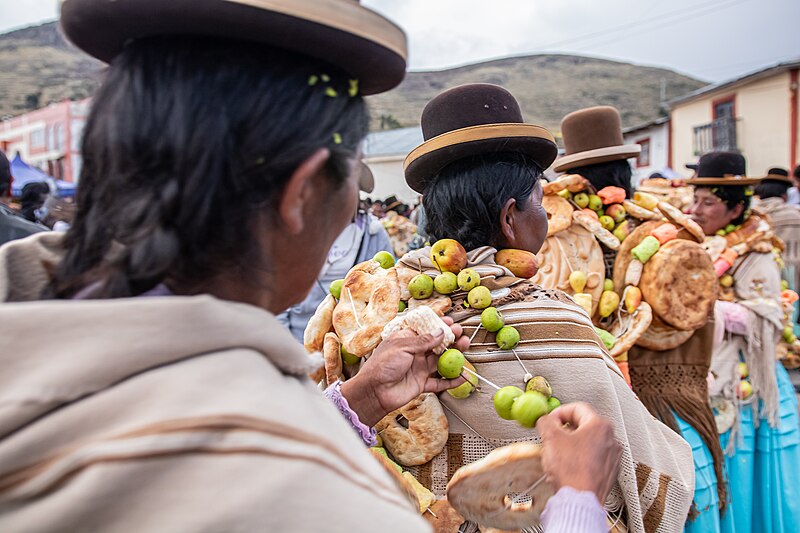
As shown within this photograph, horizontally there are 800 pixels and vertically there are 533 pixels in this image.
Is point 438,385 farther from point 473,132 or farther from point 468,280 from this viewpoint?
point 473,132

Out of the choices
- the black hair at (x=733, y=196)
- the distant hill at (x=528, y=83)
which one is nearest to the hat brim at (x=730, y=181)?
the black hair at (x=733, y=196)

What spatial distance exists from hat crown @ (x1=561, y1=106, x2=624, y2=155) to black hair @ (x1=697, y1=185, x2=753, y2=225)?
1.06 metres

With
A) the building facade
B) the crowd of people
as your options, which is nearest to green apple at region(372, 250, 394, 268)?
the crowd of people

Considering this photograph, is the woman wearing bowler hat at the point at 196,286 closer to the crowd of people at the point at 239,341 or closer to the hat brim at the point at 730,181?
the crowd of people at the point at 239,341

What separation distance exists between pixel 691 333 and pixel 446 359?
2320 millimetres

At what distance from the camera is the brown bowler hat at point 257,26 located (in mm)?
928

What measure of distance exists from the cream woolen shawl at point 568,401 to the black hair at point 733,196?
3.11m

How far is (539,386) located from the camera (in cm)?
181

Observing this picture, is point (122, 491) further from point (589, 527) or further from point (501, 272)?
point (501, 272)

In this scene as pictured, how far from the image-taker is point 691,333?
3482mm

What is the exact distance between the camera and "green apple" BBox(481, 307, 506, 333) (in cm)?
193

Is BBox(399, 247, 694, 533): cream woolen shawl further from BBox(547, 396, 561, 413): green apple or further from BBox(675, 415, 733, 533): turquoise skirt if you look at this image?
BBox(675, 415, 733, 533): turquoise skirt

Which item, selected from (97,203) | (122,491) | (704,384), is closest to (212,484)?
(122,491)

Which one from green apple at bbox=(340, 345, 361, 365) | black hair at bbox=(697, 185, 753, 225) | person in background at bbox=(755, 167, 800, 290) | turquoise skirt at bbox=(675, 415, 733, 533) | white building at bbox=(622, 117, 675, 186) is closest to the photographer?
green apple at bbox=(340, 345, 361, 365)
